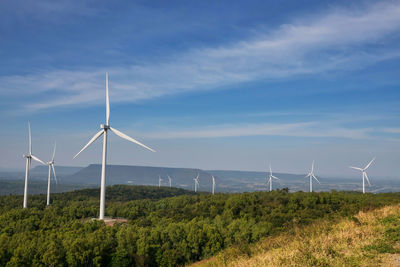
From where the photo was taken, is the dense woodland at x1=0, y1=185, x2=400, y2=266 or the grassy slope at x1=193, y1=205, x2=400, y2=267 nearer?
the grassy slope at x1=193, y1=205, x2=400, y2=267

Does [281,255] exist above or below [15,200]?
above

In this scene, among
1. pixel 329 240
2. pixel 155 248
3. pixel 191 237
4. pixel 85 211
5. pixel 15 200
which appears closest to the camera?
pixel 329 240

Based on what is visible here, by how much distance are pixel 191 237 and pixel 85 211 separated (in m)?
55.2

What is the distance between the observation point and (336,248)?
45.8 feet

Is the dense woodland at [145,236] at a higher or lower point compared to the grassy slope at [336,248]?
lower

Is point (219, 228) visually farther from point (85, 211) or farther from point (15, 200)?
point (15, 200)

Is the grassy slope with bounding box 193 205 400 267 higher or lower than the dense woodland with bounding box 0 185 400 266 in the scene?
higher

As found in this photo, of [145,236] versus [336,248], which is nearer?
[336,248]

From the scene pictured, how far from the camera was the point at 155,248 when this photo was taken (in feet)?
175

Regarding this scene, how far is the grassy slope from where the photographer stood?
41.2 feet

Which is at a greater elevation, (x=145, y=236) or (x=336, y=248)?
(x=336, y=248)

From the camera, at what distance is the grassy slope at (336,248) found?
12.6 meters

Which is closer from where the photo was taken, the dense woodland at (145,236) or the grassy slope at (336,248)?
the grassy slope at (336,248)

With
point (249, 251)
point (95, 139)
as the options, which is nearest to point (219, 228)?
point (95, 139)
